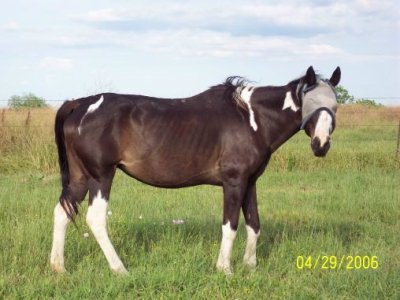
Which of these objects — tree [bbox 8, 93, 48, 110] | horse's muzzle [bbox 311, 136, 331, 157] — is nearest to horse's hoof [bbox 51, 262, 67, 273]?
horse's muzzle [bbox 311, 136, 331, 157]

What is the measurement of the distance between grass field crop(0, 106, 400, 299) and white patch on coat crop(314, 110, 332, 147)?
4.28ft

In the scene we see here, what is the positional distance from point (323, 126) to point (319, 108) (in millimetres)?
182

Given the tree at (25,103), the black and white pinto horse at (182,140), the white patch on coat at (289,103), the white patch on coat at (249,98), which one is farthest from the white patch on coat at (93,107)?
the tree at (25,103)

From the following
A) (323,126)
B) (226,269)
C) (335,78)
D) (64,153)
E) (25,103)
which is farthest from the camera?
(25,103)

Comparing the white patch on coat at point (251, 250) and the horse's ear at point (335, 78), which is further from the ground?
the horse's ear at point (335, 78)

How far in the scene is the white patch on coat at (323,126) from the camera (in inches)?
186

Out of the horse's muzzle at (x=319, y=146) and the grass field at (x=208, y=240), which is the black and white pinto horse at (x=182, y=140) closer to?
the horse's muzzle at (x=319, y=146)

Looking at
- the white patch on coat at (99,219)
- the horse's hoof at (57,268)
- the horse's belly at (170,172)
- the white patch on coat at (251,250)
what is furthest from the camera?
the white patch on coat at (251,250)

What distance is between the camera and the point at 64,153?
5.42 metres

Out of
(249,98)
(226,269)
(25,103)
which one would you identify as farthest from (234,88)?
(25,103)

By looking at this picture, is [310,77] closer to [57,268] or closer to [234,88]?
[234,88]

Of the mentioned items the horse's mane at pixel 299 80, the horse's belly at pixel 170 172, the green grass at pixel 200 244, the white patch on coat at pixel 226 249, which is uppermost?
the horse's mane at pixel 299 80

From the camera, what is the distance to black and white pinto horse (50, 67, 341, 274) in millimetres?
5004

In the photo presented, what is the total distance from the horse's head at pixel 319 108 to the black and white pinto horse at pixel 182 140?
0.01 meters
